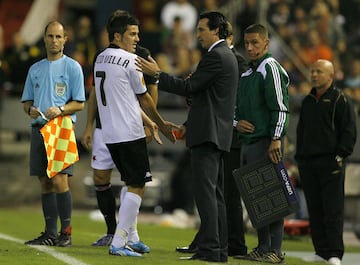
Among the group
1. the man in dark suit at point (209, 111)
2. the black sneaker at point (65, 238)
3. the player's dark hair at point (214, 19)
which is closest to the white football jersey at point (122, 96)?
the man in dark suit at point (209, 111)

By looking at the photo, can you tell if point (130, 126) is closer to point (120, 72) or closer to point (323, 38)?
point (120, 72)

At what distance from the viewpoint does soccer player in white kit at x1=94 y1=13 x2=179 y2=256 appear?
11.9 meters

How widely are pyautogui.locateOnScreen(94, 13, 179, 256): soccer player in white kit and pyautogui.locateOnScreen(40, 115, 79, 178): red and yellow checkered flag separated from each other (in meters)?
0.97

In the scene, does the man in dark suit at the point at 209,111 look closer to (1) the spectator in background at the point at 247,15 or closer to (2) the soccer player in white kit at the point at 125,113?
(2) the soccer player in white kit at the point at 125,113

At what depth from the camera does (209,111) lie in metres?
11.7

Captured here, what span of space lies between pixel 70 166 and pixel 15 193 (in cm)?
1226

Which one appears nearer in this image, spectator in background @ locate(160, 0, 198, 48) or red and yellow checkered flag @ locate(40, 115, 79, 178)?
red and yellow checkered flag @ locate(40, 115, 79, 178)

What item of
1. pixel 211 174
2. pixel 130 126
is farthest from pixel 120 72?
pixel 211 174

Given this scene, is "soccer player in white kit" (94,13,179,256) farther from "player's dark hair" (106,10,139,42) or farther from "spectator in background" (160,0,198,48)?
"spectator in background" (160,0,198,48)

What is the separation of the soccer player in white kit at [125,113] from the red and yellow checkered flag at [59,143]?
97 cm

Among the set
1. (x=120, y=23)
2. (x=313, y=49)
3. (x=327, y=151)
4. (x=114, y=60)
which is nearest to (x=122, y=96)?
(x=114, y=60)

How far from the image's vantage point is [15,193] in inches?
987

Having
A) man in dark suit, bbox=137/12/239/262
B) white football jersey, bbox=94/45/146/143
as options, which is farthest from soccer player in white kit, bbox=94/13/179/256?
man in dark suit, bbox=137/12/239/262

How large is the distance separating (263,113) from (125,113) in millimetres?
1429
